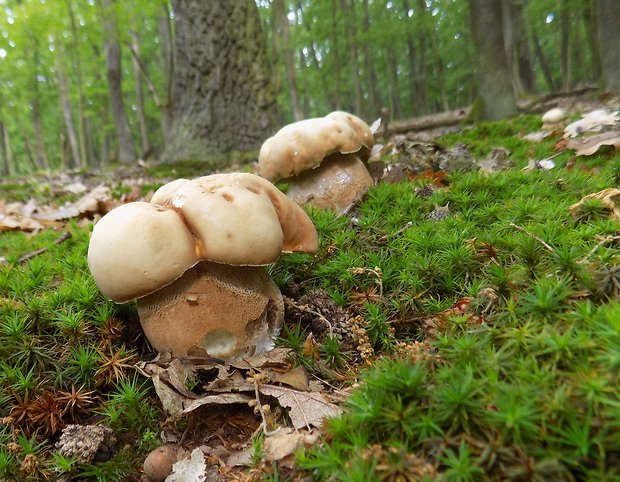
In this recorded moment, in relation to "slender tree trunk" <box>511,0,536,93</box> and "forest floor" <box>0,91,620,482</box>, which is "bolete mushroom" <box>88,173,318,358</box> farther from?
"slender tree trunk" <box>511,0,536,93</box>

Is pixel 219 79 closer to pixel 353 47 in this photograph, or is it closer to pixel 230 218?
pixel 230 218

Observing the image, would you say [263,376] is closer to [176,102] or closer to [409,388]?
[409,388]

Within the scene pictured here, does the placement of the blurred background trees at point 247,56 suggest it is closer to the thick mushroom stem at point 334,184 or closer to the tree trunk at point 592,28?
the tree trunk at point 592,28

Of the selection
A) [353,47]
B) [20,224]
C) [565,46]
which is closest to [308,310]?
[20,224]

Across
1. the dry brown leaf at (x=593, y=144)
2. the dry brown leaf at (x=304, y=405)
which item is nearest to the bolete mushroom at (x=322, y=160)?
the dry brown leaf at (x=304, y=405)

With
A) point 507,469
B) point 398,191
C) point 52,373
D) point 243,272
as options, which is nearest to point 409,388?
point 507,469

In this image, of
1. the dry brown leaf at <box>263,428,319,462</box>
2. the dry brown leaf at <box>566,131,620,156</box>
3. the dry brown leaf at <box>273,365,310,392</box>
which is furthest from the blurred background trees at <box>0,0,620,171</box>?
the dry brown leaf at <box>263,428,319,462</box>

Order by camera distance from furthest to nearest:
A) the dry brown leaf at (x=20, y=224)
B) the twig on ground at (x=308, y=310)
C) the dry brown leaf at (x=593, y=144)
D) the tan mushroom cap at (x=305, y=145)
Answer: the dry brown leaf at (x=20, y=224), the dry brown leaf at (x=593, y=144), the tan mushroom cap at (x=305, y=145), the twig on ground at (x=308, y=310)
